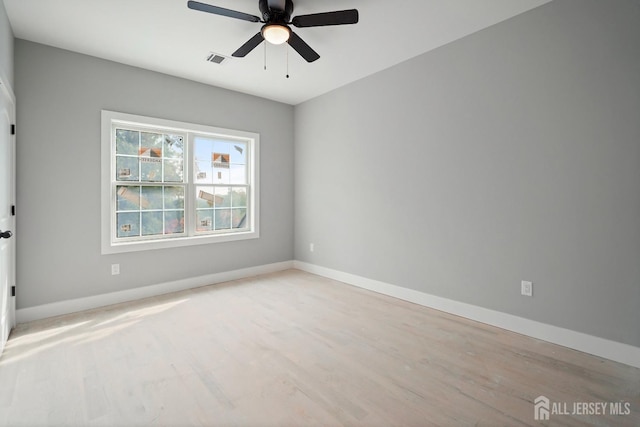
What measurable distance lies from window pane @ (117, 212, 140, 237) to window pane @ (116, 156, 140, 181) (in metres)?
0.44

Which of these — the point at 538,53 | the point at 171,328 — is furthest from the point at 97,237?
the point at 538,53

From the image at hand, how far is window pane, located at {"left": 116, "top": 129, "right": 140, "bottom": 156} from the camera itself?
3697 mm

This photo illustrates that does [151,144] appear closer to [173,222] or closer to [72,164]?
[72,164]

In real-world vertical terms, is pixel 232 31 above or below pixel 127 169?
above

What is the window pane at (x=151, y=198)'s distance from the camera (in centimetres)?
388

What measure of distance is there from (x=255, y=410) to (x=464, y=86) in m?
3.29

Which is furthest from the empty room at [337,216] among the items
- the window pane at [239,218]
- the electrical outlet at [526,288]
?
the window pane at [239,218]

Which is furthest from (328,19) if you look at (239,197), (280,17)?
(239,197)

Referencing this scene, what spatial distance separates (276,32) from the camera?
244 cm

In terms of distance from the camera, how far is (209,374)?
7.01 ft

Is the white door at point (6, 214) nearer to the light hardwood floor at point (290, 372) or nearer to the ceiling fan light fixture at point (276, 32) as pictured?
the light hardwood floor at point (290, 372)

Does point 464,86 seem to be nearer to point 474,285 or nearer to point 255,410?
point 474,285

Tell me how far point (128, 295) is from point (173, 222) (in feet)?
3.33

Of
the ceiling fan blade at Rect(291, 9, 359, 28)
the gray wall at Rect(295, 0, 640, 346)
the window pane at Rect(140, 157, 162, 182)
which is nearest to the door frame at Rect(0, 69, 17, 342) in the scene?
the window pane at Rect(140, 157, 162, 182)
